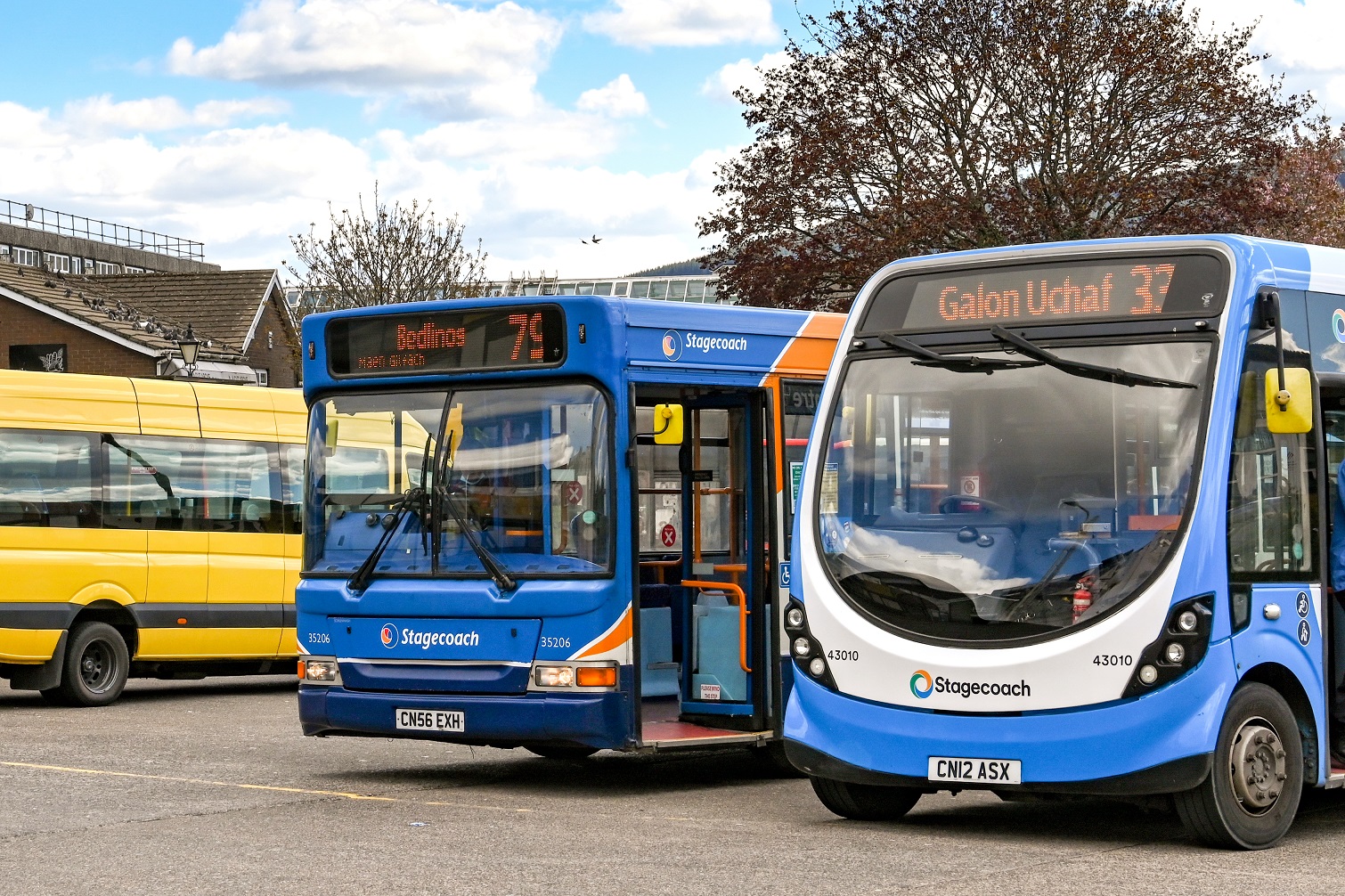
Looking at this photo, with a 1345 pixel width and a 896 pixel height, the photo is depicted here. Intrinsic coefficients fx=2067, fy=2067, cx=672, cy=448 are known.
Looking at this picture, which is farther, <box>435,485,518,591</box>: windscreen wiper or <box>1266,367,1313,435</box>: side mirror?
<box>435,485,518,591</box>: windscreen wiper

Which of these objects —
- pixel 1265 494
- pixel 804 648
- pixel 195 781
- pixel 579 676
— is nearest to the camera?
pixel 1265 494

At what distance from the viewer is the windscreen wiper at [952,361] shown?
31.7 ft

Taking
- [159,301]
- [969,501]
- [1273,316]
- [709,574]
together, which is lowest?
[709,574]

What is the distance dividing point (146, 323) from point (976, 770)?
45.6 meters

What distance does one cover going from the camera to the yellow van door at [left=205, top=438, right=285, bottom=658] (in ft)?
62.6

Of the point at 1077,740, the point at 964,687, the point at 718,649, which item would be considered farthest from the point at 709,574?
the point at 1077,740

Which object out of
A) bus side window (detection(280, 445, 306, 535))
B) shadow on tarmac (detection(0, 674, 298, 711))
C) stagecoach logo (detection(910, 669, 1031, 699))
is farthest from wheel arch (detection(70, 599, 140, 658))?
stagecoach logo (detection(910, 669, 1031, 699))

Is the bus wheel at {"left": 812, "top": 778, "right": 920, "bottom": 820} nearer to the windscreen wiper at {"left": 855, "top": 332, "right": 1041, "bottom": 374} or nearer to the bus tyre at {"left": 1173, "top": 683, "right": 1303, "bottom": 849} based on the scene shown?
the bus tyre at {"left": 1173, "top": 683, "right": 1303, "bottom": 849}

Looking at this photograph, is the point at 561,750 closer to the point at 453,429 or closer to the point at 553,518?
the point at 553,518

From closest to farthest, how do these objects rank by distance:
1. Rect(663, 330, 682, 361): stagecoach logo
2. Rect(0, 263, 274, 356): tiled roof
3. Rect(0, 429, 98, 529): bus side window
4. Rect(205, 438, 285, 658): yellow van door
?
Rect(663, 330, 682, 361): stagecoach logo, Rect(0, 429, 98, 529): bus side window, Rect(205, 438, 285, 658): yellow van door, Rect(0, 263, 274, 356): tiled roof

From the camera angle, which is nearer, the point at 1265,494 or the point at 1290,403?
the point at 1290,403

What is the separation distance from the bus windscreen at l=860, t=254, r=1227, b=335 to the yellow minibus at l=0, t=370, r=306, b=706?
382 inches

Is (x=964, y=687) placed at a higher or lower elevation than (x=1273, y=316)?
lower

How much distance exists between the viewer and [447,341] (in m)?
11.8
